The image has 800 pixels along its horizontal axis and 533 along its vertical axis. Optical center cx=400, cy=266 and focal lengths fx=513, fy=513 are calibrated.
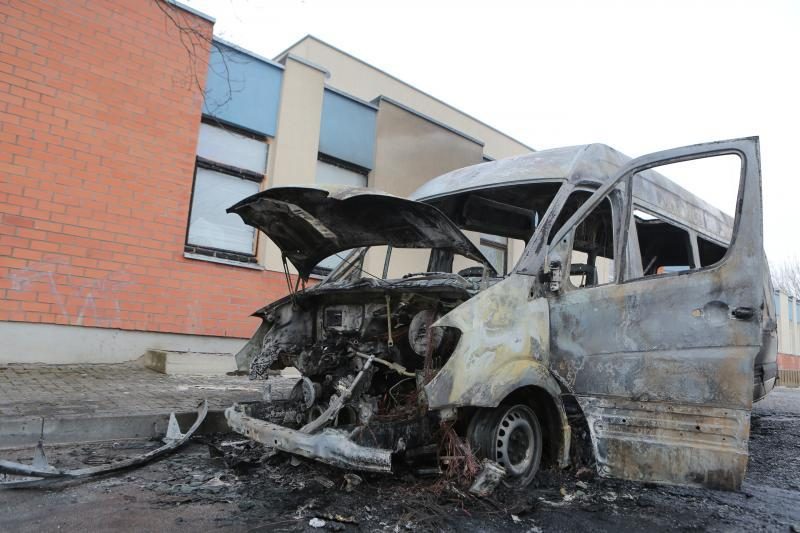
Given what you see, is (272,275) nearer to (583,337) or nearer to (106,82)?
(106,82)

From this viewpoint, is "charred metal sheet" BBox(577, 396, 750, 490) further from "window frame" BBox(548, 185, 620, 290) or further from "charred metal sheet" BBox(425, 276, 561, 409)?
"window frame" BBox(548, 185, 620, 290)

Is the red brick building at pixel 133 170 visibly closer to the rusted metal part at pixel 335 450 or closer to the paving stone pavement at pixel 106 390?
the paving stone pavement at pixel 106 390

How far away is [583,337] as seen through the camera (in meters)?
3.60

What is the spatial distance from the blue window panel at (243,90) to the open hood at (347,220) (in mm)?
5189

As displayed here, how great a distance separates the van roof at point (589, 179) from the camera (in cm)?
400

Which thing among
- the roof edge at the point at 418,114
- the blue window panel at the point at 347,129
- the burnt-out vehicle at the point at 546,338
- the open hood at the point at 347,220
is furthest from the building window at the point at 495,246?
the roof edge at the point at 418,114

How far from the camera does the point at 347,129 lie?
409 inches

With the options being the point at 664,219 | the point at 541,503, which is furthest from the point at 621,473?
the point at 664,219

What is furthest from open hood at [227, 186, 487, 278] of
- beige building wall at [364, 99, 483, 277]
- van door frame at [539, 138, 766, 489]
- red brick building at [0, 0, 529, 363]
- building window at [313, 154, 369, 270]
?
beige building wall at [364, 99, 483, 277]

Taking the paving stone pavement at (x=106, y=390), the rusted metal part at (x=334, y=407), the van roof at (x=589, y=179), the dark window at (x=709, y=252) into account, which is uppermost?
the van roof at (x=589, y=179)

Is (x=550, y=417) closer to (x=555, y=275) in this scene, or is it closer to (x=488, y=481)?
(x=488, y=481)

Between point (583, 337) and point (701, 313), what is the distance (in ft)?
2.47

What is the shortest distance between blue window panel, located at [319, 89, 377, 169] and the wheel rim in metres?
7.72

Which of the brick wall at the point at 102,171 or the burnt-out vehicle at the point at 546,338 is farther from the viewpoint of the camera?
the brick wall at the point at 102,171
